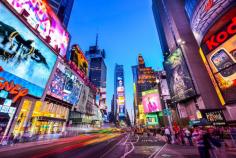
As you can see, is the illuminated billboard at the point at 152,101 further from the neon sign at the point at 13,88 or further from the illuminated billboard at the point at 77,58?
the neon sign at the point at 13,88

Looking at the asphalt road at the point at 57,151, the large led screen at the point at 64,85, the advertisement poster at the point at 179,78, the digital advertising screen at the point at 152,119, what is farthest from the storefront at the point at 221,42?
the digital advertising screen at the point at 152,119

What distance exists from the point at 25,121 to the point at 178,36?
51153 mm

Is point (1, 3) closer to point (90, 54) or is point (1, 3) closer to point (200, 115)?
point (200, 115)

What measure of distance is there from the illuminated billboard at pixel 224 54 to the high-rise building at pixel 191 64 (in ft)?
4.04

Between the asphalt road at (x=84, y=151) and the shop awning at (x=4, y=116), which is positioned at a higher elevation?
the shop awning at (x=4, y=116)

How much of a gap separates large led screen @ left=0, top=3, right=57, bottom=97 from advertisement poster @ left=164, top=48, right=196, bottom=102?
39.0m

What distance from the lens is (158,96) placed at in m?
66.1

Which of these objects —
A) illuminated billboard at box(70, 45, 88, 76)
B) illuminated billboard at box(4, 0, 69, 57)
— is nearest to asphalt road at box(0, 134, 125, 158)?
illuminated billboard at box(4, 0, 69, 57)

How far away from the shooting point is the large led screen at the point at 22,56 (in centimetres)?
2014

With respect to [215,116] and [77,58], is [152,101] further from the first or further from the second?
[77,58]

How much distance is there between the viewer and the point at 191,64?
37219 mm

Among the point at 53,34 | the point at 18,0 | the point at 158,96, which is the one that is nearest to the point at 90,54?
the point at 158,96

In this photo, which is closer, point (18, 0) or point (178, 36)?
point (18, 0)

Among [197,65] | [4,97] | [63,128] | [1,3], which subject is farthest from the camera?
[63,128]
